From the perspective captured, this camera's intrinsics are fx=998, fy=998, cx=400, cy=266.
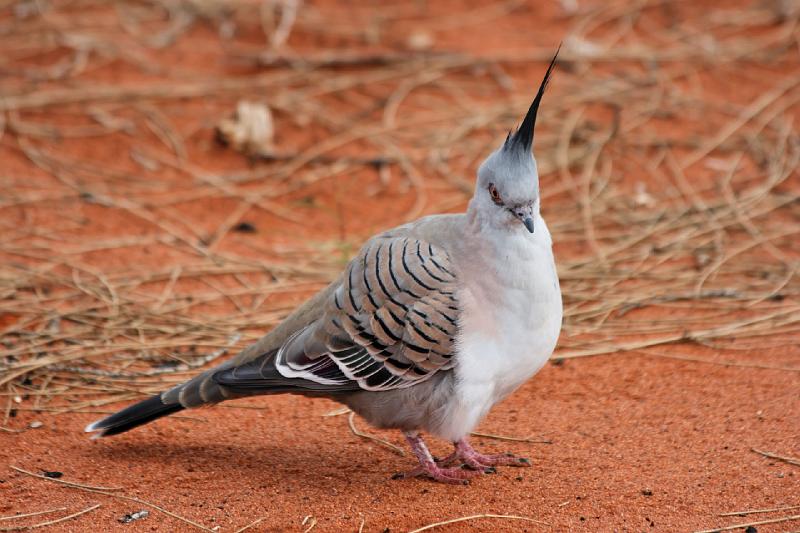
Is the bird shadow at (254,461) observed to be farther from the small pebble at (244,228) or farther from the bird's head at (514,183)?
the small pebble at (244,228)

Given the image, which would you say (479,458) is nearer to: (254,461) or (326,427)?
(326,427)

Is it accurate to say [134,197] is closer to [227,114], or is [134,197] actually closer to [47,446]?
[227,114]

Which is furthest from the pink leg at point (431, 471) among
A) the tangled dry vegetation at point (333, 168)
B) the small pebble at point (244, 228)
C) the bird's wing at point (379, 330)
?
the small pebble at point (244, 228)

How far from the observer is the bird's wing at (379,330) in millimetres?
3623

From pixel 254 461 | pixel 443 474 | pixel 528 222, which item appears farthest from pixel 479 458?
pixel 528 222

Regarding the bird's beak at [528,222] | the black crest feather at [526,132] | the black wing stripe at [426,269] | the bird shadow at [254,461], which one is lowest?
the bird shadow at [254,461]

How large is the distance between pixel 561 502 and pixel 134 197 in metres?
4.39

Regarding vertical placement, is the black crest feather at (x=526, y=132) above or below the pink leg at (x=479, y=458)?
above

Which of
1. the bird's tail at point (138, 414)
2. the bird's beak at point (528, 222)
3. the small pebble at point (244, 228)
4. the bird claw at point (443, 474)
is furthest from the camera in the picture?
the small pebble at point (244, 228)

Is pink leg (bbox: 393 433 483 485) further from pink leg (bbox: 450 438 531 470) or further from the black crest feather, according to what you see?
the black crest feather

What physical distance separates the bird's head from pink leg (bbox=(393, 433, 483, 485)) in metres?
0.93

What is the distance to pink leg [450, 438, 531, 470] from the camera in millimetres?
3934

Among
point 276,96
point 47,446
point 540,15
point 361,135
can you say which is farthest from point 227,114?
point 47,446

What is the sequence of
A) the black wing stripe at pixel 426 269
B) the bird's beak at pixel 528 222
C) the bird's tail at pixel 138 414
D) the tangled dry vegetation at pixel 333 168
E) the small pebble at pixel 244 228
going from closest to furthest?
the bird's beak at pixel 528 222 < the black wing stripe at pixel 426 269 < the bird's tail at pixel 138 414 < the tangled dry vegetation at pixel 333 168 < the small pebble at pixel 244 228
